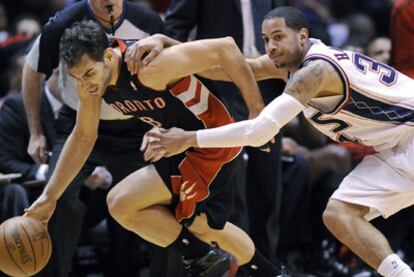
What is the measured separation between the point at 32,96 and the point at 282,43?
175cm

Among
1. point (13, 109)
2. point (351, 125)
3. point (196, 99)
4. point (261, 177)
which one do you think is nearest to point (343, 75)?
point (351, 125)

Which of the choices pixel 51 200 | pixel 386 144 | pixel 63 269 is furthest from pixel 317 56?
pixel 63 269

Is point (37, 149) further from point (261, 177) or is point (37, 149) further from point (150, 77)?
point (261, 177)

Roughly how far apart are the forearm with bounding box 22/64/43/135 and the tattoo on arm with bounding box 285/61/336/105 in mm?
1831

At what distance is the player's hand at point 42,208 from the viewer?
5.44 m

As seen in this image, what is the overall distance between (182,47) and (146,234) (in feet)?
3.30

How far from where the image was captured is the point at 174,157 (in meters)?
5.41

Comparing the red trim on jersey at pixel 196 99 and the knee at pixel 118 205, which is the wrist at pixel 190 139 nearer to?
the red trim on jersey at pixel 196 99

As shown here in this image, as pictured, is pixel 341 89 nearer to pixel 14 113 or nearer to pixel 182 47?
pixel 182 47

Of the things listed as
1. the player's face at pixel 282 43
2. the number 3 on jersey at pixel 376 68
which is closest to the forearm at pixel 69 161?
the player's face at pixel 282 43

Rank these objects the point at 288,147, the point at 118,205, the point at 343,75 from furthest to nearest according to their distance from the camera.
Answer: the point at 288,147 < the point at 118,205 < the point at 343,75

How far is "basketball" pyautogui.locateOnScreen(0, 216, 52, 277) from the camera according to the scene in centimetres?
535

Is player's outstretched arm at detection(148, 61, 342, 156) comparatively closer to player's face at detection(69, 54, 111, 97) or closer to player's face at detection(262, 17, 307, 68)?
player's face at detection(262, 17, 307, 68)

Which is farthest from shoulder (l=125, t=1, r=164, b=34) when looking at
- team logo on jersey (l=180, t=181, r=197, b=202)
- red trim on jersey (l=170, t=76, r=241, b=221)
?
team logo on jersey (l=180, t=181, r=197, b=202)
